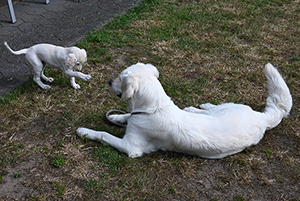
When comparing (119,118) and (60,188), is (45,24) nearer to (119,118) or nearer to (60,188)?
(119,118)

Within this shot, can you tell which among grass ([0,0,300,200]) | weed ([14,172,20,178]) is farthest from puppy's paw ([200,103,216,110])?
weed ([14,172,20,178])

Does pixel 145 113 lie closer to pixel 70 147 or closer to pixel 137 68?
pixel 137 68

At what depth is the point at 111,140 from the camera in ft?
11.4

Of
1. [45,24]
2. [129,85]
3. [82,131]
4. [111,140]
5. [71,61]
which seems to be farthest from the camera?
[45,24]

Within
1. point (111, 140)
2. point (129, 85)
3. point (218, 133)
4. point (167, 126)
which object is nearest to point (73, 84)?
point (111, 140)

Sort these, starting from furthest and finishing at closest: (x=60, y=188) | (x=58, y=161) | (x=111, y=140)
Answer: (x=111, y=140) < (x=58, y=161) < (x=60, y=188)

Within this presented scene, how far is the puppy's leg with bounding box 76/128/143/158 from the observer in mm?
3402

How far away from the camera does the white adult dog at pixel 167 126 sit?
3.23 metres

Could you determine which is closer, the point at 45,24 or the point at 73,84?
the point at 73,84

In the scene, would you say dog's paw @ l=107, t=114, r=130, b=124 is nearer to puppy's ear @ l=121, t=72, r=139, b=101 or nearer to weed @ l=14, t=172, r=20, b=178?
puppy's ear @ l=121, t=72, r=139, b=101

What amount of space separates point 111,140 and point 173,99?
130 centimetres

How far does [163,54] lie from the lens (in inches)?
215

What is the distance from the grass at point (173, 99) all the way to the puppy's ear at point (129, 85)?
71 centimetres

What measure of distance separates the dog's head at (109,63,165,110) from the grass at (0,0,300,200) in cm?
66
